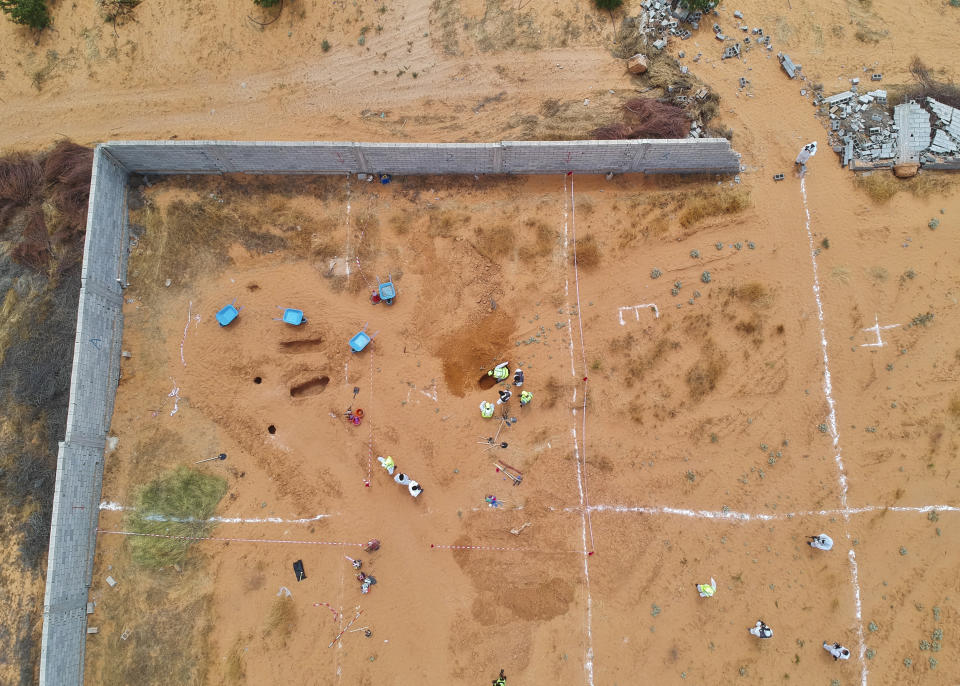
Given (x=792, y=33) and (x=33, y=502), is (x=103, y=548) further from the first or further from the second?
(x=792, y=33)

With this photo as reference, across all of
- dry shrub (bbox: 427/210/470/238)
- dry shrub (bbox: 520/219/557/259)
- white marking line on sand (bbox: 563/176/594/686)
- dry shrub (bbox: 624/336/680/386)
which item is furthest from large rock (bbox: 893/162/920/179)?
dry shrub (bbox: 427/210/470/238)

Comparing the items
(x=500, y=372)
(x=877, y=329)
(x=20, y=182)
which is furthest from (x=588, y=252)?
(x=20, y=182)

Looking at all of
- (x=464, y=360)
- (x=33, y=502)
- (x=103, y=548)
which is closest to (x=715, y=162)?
(x=464, y=360)

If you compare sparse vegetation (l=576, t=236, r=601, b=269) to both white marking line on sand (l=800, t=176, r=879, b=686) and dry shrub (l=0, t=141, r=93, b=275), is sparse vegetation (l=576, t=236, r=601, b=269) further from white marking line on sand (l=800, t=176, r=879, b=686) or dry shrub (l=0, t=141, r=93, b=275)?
dry shrub (l=0, t=141, r=93, b=275)

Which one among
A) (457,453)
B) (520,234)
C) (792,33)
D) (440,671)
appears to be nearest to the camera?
(440,671)

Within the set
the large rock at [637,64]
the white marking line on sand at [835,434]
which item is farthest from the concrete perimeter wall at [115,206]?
the large rock at [637,64]

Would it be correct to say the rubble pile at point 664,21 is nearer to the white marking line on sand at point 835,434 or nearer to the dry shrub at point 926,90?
the white marking line on sand at point 835,434
